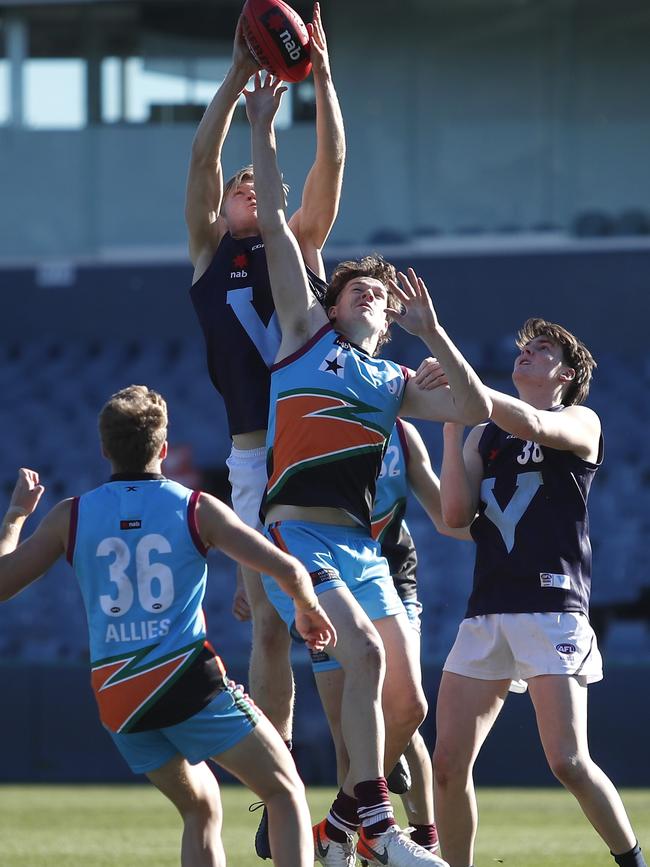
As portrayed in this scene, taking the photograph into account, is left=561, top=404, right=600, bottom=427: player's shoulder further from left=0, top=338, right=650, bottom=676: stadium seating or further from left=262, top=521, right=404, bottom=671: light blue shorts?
left=0, top=338, right=650, bottom=676: stadium seating

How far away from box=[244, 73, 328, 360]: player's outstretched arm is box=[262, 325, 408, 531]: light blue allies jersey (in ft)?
0.24

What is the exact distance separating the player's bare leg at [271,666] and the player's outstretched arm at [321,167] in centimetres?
143

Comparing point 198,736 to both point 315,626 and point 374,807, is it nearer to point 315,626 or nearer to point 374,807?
point 315,626

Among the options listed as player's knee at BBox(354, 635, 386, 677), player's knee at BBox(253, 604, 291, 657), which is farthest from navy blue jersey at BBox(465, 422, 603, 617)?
player's knee at BBox(253, 604, 291, 657)

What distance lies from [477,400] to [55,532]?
1566 millimetres

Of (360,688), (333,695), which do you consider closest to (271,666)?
(333,695)

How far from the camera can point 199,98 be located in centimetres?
1612

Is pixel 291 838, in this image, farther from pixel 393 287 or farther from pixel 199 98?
pixel 199 98

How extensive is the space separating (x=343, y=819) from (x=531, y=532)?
1321 millimetres

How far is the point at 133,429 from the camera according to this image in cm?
486

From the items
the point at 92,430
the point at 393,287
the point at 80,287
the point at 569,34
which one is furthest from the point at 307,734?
the point at 393,287

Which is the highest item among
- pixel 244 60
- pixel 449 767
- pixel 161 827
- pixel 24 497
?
pixel 244 60

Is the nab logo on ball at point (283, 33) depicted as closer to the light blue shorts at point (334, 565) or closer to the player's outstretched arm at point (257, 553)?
the light blue shorts at point (334, 565)

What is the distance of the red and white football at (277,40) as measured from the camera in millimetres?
5930
